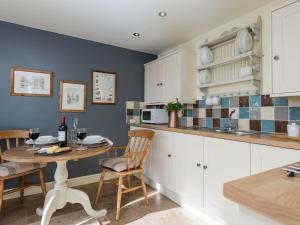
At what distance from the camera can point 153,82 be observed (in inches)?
126

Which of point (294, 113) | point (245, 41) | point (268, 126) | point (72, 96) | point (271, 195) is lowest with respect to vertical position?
point (271, 195)

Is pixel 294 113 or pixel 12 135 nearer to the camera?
pixel 294 113

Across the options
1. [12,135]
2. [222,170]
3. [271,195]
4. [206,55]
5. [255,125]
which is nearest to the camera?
[271,195]

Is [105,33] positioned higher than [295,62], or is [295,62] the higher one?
[105,33]

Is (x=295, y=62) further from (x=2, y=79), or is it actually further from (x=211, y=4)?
(x=2, y=79)

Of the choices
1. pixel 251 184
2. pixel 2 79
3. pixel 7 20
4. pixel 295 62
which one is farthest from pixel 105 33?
pixel 251 184

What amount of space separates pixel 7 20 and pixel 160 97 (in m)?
2.30

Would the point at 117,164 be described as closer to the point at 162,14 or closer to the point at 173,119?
the point at 173,119

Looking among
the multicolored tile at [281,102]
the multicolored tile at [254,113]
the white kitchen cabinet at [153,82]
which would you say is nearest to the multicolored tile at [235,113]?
the multicolored tile at [254,113]

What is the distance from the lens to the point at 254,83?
1968mm

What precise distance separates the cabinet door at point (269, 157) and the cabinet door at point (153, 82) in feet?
5.87

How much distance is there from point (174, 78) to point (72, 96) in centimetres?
157

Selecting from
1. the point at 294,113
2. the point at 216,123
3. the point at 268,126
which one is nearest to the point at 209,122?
the point at 216,123

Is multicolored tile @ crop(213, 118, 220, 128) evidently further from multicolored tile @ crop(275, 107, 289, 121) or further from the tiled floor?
the tiled floor
